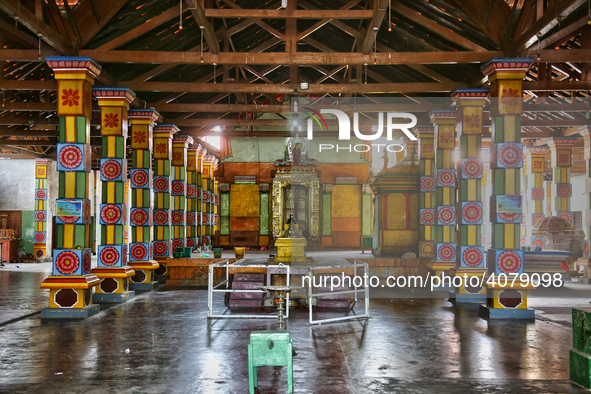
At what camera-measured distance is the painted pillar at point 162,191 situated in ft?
49.3

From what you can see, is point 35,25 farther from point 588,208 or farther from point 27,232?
point 27,232

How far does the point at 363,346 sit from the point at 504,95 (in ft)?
17.5

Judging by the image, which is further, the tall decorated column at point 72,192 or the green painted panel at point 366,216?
the green painted panel at point 366,216

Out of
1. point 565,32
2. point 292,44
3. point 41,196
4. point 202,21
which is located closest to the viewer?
point 565,32

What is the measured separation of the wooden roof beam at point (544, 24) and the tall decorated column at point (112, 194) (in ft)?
25.0

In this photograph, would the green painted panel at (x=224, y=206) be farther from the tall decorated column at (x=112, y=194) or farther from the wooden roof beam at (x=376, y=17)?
the wooden roof beam at (x=376, y=17)

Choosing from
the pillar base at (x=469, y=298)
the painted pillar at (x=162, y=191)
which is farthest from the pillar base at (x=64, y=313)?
the pillar base at (x=469, y=298)

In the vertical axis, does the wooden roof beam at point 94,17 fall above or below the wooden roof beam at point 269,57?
above

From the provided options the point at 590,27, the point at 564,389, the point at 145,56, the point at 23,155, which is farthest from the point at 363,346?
the point at 23,155

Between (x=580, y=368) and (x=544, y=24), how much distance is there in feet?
17.4

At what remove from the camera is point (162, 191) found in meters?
15.1

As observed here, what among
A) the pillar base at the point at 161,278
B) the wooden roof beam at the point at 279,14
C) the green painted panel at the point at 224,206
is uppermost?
the wooden roof beam at the point at 279,14

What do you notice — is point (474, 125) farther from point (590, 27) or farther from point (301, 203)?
point (301, 203)

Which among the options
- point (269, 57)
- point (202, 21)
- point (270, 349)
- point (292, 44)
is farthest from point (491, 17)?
point (270, 349)
